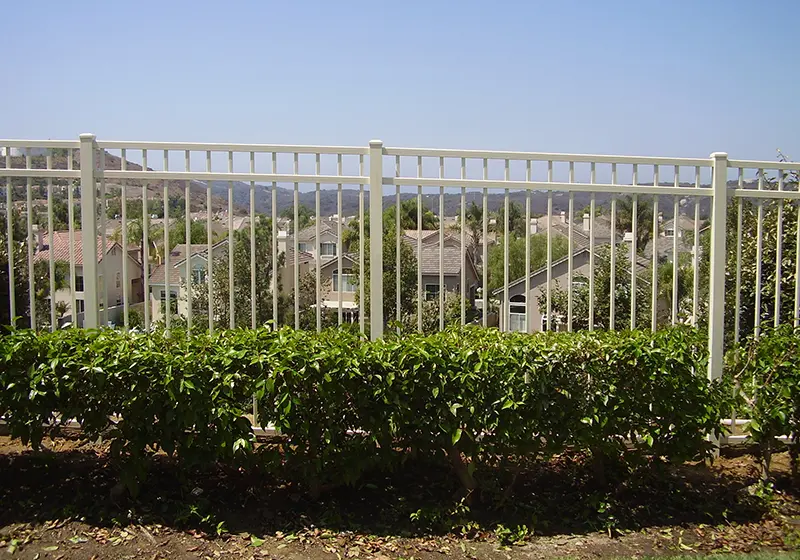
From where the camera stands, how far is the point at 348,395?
3.83 meters

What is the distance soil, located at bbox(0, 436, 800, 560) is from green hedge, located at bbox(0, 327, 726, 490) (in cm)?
25

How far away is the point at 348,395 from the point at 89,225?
2.20m

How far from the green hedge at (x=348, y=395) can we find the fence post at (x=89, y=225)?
0.66m

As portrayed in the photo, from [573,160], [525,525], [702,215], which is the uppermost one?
[573,160]

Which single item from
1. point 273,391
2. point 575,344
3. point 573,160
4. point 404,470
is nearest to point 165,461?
point 273,391

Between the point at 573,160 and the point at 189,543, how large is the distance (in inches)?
129

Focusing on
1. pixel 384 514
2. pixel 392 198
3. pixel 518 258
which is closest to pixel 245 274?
pixel 392 198

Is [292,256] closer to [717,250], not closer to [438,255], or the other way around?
[438,255]

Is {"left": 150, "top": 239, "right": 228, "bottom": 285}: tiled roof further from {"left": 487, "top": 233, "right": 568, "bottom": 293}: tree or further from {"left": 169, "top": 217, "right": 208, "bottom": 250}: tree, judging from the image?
{"left": 487, "top": 233, "right": 568, "bottom": 293}: tree

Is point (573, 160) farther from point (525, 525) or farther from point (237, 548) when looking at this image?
point (237, 548)

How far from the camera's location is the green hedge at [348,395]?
146 inches

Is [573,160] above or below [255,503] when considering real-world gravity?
above

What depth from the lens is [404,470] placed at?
4.36m

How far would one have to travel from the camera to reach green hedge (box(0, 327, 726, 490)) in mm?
3707
